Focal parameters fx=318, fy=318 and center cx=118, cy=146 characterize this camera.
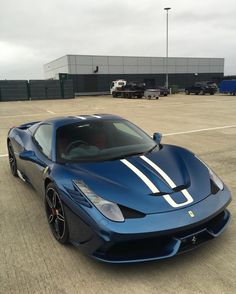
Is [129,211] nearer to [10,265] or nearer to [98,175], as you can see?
[98,175]

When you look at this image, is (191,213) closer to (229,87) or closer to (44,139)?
(44,139)

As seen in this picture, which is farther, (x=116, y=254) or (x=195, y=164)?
(x=195, y=164)

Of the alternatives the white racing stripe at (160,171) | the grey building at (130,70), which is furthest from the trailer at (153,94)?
the white racing stripe at (160,171)

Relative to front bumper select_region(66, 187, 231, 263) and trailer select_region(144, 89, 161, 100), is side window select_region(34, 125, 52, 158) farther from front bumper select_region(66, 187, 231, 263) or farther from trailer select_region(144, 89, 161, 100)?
trailer select_region(144, 89, 161, 100)

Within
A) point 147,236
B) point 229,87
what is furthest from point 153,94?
point 147,236

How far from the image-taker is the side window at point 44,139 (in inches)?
160

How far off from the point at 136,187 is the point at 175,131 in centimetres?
793

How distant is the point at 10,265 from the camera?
305 cm

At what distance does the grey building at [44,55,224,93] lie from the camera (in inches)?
2005

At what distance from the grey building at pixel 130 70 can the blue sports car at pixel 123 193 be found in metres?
45.2

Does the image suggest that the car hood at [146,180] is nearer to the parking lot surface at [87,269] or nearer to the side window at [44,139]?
the parking lot surface at [87,269]

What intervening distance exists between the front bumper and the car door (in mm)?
1307

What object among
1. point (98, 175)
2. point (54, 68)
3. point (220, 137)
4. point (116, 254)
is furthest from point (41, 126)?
point (54, 68)

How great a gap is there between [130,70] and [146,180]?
174ft
